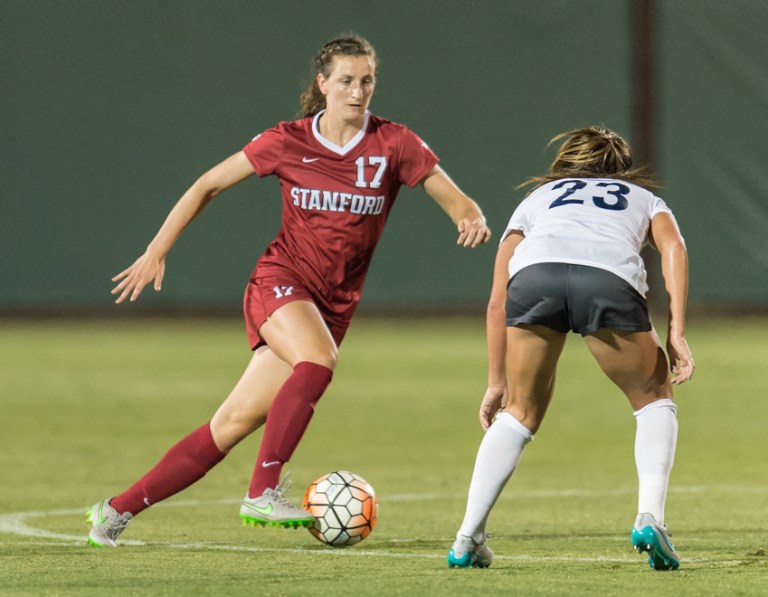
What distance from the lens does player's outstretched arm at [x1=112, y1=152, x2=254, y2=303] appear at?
19.9 ft

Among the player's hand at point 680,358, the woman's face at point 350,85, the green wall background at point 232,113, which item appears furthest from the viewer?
the green wall background at point 232,113

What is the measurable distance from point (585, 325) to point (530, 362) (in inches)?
9.1

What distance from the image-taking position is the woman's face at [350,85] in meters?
Answer: 6.17

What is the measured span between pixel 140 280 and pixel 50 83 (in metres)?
14.4

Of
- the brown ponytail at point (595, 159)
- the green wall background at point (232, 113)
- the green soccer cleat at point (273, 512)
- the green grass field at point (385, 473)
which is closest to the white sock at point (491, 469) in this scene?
the green grass field at point (385, 473)

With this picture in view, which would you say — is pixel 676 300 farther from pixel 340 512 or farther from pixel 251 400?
pixel 251 400

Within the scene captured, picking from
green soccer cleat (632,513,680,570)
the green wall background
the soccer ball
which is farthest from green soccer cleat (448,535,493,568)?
the green wall background

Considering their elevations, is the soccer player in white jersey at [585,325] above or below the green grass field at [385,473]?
above

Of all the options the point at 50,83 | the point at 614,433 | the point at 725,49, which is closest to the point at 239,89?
the point at 50,83

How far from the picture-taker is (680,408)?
40.7 feet

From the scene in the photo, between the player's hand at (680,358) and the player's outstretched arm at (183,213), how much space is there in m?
1.89

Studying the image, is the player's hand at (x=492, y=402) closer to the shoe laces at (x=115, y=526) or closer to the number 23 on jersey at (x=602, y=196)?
the number 23 on jersey at (x=602, y=196)

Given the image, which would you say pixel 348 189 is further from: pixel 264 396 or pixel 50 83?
pixel 50 83

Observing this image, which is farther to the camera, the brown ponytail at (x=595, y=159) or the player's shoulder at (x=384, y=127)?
the player's shoulder at (x=384, y=127)
